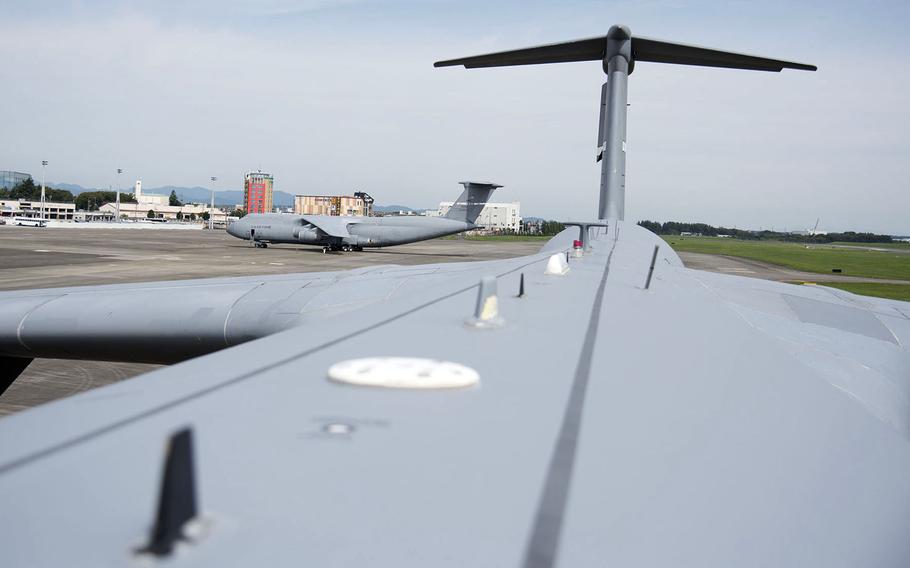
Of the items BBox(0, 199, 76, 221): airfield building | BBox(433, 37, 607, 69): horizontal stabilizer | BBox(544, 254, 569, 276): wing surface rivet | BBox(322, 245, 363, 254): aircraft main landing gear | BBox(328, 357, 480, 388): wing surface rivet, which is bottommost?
BBox(322, 245, 363, 254): aircraft main landing gear

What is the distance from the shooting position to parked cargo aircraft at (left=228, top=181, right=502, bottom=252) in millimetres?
39656

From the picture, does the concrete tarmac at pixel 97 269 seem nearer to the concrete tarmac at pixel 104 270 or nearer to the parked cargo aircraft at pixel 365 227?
the concrete tarmac at pixel 104 270

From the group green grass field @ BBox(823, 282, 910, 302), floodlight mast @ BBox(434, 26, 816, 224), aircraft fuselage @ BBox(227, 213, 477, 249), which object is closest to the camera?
floodlight mast @ BBox(434, 26, 816, 224)

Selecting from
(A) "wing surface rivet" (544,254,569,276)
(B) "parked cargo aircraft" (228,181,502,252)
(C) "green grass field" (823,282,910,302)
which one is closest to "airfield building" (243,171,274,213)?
(B) "parked cargo aircraft" (228,181,502,252)

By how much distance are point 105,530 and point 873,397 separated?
4.26 m

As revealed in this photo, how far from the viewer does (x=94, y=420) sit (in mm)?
1526

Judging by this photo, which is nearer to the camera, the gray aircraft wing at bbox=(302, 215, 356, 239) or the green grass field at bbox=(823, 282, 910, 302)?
the green grass field at bbox=(823, 282, 910, 302)

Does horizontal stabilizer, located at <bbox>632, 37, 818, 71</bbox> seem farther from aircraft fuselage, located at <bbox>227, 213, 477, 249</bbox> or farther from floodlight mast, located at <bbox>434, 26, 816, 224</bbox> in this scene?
aircraft fuselage, located at <bbox>227, 213, 477, 249</bbox>

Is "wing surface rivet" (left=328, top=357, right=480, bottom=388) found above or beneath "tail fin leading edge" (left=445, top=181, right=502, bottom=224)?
beneath

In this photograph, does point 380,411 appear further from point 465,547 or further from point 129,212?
point 129,212

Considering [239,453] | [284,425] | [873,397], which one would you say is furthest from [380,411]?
[873,397]

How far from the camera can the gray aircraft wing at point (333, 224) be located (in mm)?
40000

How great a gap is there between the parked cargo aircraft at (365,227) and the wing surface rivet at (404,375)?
3727cm

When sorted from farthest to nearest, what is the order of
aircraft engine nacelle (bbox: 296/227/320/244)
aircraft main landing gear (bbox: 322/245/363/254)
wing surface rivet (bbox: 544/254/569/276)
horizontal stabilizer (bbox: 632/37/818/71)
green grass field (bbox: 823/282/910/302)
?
aircraft main landing gear (bbox: 322/245/363/254) → aircraft engine nacelle (bbox: 296/227/320/244) → green grass field (bbox: 823/282/910/302) → horizontal stabilizer (bbox: 632/37/818/71) → wing surface rivet (bbox: 544/254/569/276)
